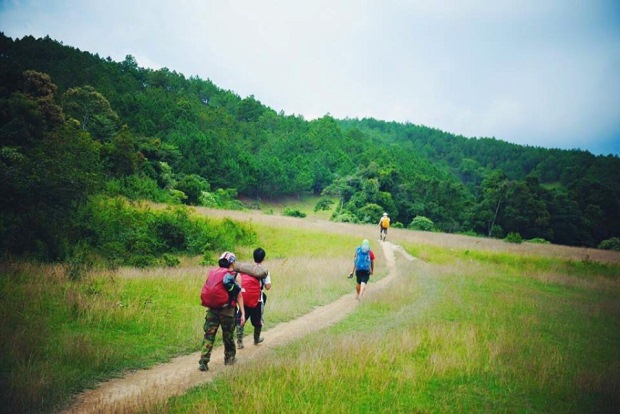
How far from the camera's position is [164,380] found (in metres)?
6.03

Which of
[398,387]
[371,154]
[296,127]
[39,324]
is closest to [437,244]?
[398,387]

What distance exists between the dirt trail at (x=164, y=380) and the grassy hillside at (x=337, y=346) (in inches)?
10.9

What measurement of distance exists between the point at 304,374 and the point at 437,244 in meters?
25.4

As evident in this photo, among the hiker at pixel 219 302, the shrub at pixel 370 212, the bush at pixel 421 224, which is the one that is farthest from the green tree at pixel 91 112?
the bush at pixel 421 224

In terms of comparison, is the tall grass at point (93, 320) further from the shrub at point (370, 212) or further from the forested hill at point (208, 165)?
the shrub at point (370, 212)

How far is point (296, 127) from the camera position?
12300cm

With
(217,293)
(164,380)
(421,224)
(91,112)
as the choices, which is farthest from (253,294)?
(421,224)

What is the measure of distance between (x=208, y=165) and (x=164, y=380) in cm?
6646

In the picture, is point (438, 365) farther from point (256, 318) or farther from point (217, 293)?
point (217, 293)

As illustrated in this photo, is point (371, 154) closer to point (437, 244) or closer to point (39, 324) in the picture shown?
point (437, 244)

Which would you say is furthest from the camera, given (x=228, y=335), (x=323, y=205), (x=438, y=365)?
(x=323, y=205)

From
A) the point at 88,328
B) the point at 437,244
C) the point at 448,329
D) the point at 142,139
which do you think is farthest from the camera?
the point at 142,139

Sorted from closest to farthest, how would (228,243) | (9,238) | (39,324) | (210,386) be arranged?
(210,386) < (39,324) < (9,238) < (228,243)

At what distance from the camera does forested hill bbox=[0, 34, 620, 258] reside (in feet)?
51.9
